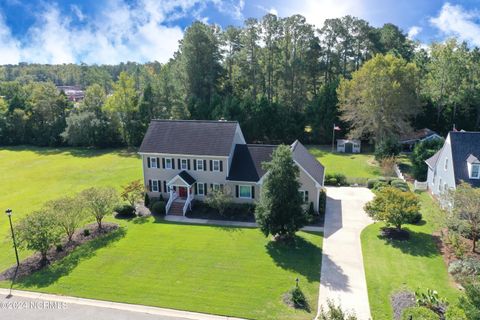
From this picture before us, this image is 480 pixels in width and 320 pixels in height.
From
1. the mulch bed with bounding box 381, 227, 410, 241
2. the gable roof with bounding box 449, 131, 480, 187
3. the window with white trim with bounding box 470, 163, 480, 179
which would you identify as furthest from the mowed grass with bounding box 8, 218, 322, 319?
the window with white trim with bounding box 470, 163, 480, 179

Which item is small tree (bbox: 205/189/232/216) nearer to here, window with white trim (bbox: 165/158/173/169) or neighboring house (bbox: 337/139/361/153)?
window with white trim (bbox: 165/158/173/169)

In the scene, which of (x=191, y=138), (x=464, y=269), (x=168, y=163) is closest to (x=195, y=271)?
(x=168, y=163)

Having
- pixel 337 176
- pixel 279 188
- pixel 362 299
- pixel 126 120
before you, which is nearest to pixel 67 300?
pixel 279 188

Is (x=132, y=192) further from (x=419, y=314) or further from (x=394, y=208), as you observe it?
(x=419, y=314)

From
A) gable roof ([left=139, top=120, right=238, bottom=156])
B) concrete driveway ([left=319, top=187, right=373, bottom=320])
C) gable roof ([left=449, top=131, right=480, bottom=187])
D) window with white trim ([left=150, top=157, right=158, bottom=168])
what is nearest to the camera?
concrete driveway ([left=319, top=187, right=373, bottom=320])

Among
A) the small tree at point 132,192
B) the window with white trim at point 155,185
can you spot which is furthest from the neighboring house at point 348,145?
the small tree at point 132,192
